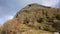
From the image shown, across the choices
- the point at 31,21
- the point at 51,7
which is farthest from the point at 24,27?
the point at 51,7

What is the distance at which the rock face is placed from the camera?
29.7m

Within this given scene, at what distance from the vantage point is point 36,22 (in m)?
31.1

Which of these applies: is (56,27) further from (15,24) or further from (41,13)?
(15,24)

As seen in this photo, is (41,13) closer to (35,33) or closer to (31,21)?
(31,21)

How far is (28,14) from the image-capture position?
3350cm

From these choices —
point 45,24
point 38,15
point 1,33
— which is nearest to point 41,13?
point 38,15

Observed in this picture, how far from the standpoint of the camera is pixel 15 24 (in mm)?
31609

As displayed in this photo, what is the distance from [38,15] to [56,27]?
412 centimetres

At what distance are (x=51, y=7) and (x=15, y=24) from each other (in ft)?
25.0

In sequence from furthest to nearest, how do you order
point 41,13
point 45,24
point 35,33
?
point 41,13, point 45,24, point 35,33

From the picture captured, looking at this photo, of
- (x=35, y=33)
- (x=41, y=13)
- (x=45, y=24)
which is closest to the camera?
(x=35, y=33)

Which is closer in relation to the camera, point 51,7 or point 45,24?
point 45,24

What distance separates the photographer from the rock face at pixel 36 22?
97.5 ft

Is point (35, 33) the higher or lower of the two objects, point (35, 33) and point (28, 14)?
the lower
